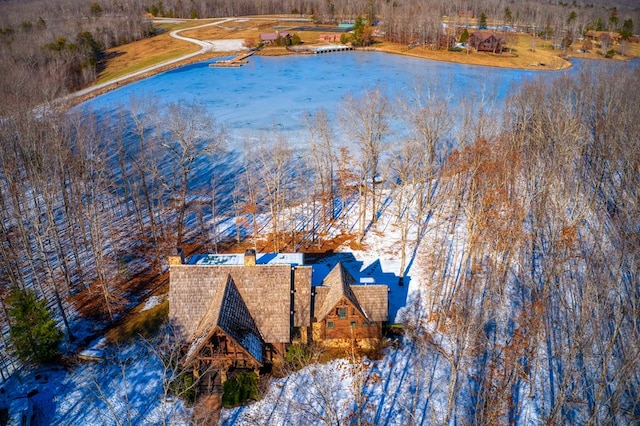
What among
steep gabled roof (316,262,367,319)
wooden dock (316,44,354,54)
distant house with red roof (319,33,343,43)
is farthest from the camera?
distant house with red roof (319,33,343,43)

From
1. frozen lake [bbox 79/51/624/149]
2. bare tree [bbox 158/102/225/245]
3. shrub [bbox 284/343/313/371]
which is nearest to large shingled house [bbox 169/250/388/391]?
shrub [bbox 284/343/313/371]

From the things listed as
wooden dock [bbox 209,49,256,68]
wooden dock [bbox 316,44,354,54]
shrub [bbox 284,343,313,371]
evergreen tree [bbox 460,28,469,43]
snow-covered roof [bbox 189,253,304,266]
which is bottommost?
shrub [bbox 284,343,313,371]

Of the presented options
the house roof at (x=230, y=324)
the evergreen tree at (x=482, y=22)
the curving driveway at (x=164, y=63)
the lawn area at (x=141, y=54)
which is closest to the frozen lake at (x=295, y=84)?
the curving driveway at (x=164, y=63)

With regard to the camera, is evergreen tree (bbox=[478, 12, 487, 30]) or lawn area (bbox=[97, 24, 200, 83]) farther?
evergreen tree (bbox=[478, 12, 487, 30])

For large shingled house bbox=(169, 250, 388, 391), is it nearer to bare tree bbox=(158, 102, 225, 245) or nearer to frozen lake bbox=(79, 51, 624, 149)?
bare tree bbox=(158, 102, 225, 245)

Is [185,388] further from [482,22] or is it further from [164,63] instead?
[482,22]

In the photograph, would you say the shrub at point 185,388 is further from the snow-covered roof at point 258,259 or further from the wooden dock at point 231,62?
the wooden dock at point 231,62

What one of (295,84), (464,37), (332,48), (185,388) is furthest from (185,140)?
(464,37)
